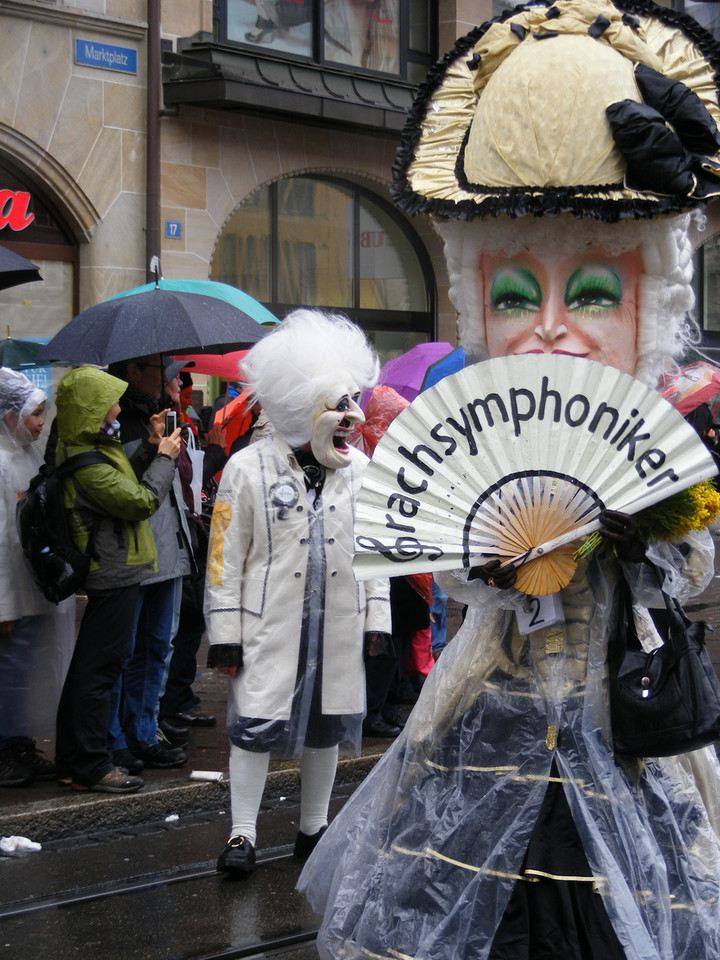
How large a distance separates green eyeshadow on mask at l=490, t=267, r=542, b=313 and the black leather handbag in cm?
83

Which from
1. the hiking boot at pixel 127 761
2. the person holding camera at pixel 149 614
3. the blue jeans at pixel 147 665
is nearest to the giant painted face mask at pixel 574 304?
the person holding camera at pixel 149 614

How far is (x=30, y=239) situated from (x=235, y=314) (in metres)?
6.81

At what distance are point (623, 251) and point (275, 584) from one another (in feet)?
6.68

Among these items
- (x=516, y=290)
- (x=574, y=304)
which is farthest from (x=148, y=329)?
(x=574, y=304)

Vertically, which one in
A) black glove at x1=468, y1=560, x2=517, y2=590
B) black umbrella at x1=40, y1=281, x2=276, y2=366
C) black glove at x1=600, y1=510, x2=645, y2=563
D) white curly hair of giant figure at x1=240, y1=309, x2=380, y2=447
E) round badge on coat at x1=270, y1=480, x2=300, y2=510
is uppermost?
black umbrella at x1=40, y1=281, x2=276, y2=366

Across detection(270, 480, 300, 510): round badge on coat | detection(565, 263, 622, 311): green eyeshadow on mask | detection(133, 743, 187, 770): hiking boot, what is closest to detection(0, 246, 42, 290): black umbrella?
detection(270, 480, 300, 510): round badge on coat

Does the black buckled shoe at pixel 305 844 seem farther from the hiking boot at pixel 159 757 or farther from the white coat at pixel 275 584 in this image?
the hiking boot at pixel 159 757

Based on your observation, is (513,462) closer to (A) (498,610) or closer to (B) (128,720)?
(A) (498,610)

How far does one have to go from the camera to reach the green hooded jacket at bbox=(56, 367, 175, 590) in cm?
555

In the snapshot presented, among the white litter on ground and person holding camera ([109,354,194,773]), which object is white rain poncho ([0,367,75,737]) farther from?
the white litter on ground

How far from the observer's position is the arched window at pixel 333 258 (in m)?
14.5

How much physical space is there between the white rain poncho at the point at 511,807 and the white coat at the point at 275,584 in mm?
1454

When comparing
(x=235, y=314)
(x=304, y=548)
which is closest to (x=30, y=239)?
(x=235, y=314)

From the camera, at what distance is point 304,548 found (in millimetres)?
4863
